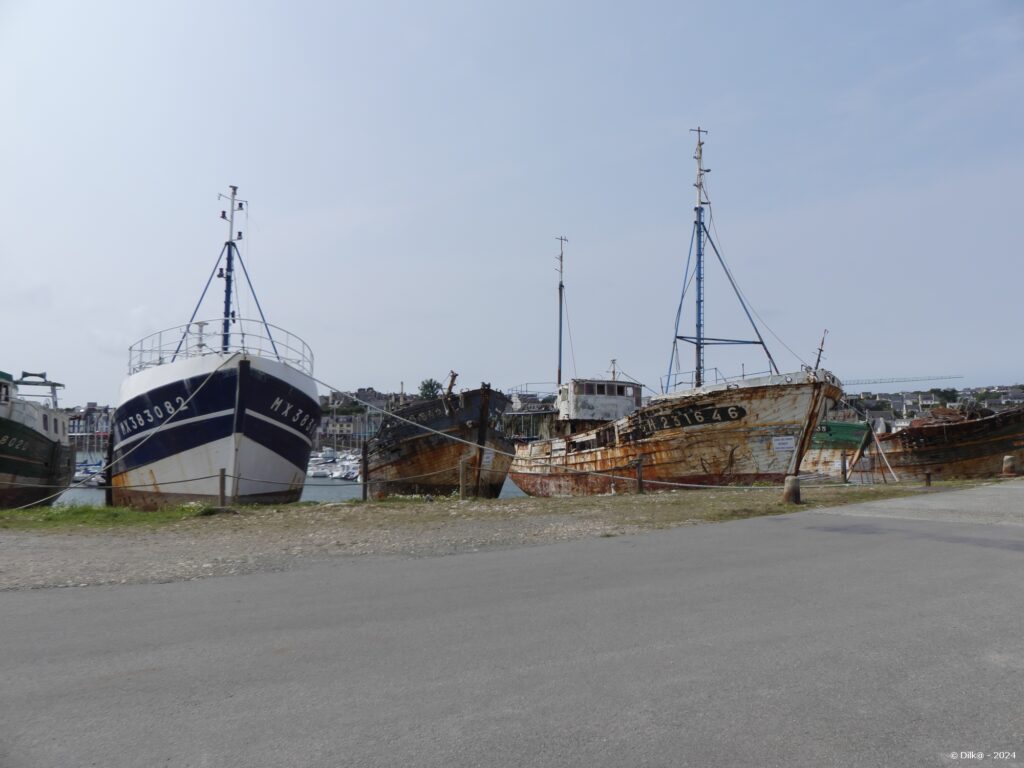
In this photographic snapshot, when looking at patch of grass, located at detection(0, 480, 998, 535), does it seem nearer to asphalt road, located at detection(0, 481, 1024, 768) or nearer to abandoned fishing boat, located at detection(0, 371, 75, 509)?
asphalt road, located at detection(0, 481, 1024, 768)

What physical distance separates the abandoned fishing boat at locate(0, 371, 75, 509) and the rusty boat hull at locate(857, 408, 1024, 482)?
26967mm

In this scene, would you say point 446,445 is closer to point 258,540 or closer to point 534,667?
point 258,540

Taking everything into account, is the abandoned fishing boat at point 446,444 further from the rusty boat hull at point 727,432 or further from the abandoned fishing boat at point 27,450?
the abandoned fishing boat at point 27,450

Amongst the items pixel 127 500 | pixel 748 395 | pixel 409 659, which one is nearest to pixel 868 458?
pixel 748 395

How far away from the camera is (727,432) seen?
20.3 meters

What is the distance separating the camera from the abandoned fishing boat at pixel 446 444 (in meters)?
21.9

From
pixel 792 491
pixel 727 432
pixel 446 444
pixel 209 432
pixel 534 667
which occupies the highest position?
pixel 727 432

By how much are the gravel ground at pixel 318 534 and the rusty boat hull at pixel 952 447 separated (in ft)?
48.4

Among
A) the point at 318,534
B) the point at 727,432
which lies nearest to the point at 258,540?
the point at 318,534

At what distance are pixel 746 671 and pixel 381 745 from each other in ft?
6.75

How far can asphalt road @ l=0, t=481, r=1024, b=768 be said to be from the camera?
3133mm

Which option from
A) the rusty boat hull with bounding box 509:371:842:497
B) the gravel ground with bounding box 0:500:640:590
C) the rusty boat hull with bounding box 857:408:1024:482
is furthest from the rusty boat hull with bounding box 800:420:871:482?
the gravel ground with bounding box 0:500:640:590

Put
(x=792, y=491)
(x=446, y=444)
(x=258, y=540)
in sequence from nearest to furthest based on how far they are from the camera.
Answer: (x=258, y=540) < (x=792, y=491) < (x=446, y=444)

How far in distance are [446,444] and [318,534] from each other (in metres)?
12.1
